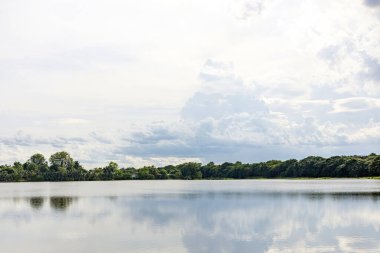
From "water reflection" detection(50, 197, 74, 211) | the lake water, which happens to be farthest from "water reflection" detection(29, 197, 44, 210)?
the lake water

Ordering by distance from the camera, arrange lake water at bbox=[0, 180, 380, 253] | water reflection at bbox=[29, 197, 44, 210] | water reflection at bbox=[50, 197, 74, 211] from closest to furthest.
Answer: lake water at bbox=[0, 180, 380, 253] → water reflection at bbox=[50, 197, 74, 211] → water reflection at bbox=[29, 197, 44, 210]

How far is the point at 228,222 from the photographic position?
39.9 m

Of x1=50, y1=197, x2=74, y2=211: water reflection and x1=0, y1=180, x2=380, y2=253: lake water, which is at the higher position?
x1=50, y1=197, x2=74, y2=211: water reflection

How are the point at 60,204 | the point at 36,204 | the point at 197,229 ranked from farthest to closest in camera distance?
the point at 36,204, the point at 60,204, the point at 197,229

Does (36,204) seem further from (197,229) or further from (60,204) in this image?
(197,229)

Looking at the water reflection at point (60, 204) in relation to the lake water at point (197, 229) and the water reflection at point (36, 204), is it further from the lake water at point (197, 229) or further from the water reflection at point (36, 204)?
the lake water at point (197, 229)

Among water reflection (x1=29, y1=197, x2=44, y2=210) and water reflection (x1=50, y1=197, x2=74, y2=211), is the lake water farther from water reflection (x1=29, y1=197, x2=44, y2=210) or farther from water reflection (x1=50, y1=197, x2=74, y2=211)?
water reflection (x1=29, y1=197, x2=44, y2=210)

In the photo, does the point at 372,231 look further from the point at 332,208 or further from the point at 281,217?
the point at 332,208

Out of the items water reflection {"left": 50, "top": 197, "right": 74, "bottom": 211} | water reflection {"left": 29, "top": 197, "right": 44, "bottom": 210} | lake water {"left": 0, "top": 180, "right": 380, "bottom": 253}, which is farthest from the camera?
water reflection {"left": 29, "top": 197, "right": 44, "bottom": 210}

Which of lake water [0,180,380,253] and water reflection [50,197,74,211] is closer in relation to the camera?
lake water [0,180,380,253]

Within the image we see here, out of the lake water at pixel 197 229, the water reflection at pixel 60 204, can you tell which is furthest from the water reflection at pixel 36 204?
the lake water at pixel 197 229

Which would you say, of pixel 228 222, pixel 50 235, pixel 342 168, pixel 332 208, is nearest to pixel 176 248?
pixel 50 235

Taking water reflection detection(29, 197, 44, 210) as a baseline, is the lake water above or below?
below

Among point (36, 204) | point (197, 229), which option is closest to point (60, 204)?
point (36, 204)
